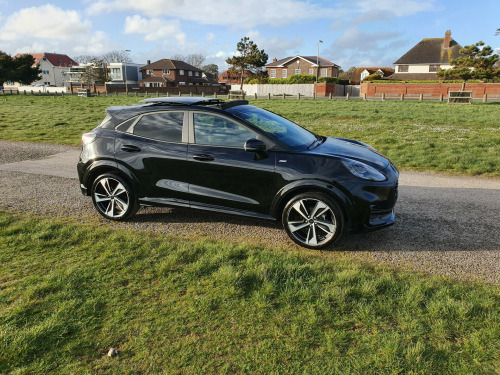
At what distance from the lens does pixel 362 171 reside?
14.3 ft

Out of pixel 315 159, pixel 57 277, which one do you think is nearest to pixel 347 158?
pixel 315 159

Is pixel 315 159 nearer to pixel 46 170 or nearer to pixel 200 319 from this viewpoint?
pixel 200 319

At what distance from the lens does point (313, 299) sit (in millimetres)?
3330

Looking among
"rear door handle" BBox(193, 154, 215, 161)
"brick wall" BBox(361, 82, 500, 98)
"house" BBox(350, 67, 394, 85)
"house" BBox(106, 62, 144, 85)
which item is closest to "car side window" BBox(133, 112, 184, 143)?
"rear door handle" BBox(193, 154, 215, 161)

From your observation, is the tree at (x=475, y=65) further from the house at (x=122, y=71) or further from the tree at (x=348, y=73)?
the house at (x=122, y=71)

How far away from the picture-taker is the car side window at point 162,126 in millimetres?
4945

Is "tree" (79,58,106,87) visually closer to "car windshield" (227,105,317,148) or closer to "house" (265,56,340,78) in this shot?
"house" (265,56,340,78)

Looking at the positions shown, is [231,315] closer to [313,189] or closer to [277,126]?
[313,189]

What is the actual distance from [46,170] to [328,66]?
66.7 metres

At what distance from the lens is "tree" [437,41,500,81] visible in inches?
1757

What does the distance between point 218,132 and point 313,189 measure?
143 cm

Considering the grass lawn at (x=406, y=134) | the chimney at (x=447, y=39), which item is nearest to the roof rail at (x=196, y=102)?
the grass lawn at (x=406, y=134)

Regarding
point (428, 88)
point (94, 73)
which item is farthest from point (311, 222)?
point (94, 73)

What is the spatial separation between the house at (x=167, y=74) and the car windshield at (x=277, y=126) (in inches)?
3224
